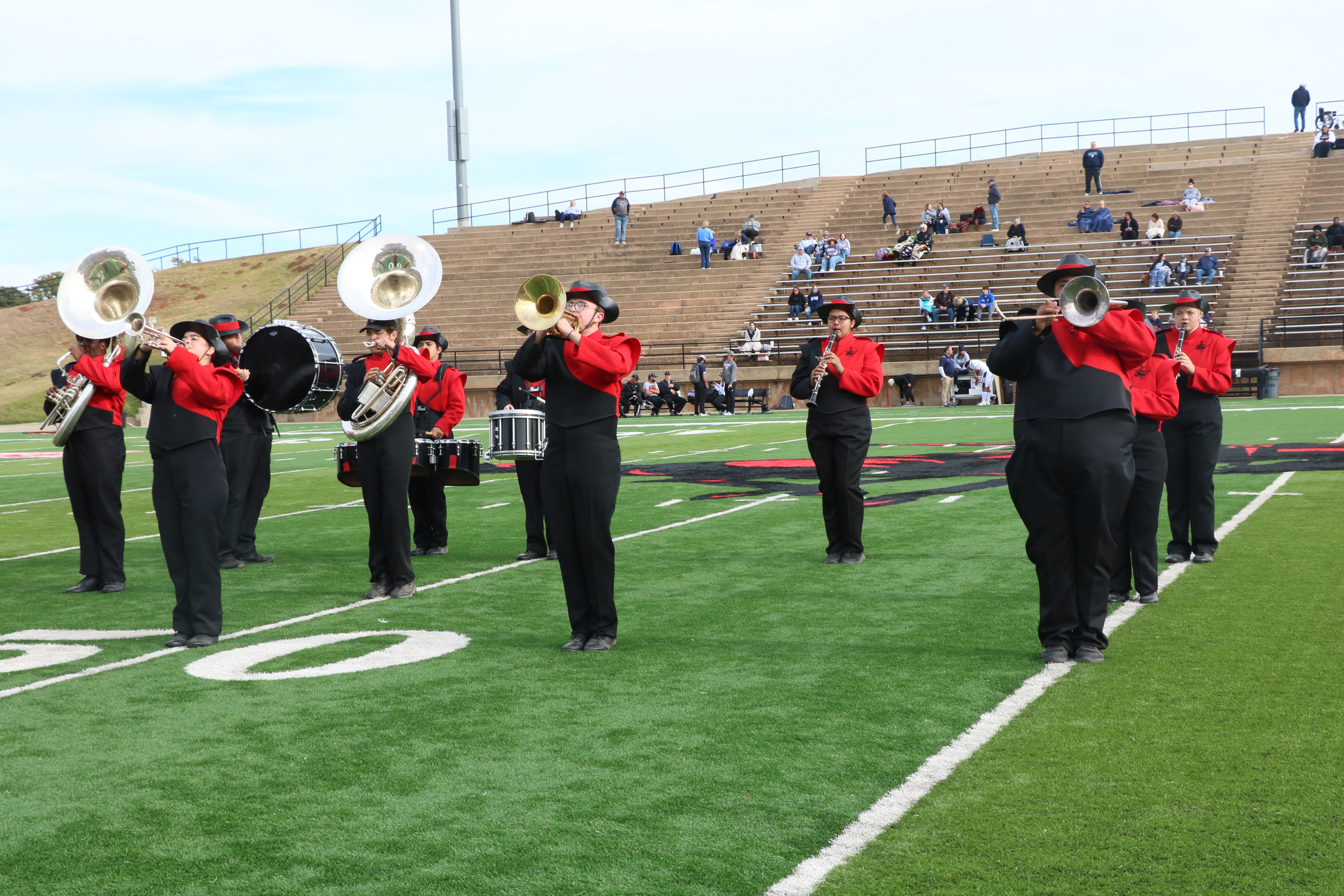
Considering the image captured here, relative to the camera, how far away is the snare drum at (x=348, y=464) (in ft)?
28.6

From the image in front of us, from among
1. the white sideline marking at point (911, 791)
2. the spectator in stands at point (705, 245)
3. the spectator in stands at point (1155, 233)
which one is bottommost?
the white sideline marking at point (911, 791)

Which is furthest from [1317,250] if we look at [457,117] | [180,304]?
[180,304]

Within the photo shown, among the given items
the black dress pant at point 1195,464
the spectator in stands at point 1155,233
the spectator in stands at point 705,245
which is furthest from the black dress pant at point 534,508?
the spectator in stands at point 705,245

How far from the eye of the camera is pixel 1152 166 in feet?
146

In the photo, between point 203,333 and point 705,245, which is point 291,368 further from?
point 705,245

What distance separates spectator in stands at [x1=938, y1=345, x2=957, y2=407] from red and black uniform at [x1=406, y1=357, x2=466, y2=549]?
24.6 metres

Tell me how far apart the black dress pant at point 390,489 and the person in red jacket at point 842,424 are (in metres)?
2.83

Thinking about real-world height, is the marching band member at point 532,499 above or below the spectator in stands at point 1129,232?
below

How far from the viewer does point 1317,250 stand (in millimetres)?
35969

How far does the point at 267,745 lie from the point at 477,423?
27177 millimetres

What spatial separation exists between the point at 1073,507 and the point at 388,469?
4.18m

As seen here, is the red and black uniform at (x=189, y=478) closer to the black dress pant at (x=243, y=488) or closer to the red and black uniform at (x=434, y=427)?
the black dress pant at (x=243, y=488)

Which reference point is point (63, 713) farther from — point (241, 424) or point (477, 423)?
point (477, 423)

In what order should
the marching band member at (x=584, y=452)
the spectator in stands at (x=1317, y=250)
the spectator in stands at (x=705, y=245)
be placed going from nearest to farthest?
1. the marching band member at (x=584, y=452)
2. the spectator in stands at (x=1317, y=250)
3. the spectator in stands at (x=705, y=245)
